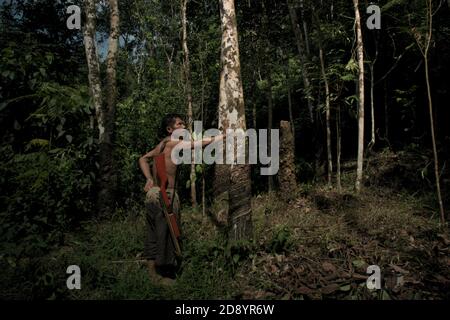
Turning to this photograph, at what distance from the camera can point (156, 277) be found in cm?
419

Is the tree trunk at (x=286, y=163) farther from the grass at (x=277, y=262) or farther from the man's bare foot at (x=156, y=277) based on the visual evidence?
the man's bare foot at (x=156, y=277)

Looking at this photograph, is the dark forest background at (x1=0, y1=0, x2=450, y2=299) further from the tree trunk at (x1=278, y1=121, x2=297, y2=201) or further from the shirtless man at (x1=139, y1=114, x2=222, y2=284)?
the shirtless man at (x1=139, y1=114, x2=222, y2=284)

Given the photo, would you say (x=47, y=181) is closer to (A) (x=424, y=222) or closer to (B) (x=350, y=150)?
(A) (x=424, y=222)

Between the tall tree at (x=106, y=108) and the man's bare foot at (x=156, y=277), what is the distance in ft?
9.90

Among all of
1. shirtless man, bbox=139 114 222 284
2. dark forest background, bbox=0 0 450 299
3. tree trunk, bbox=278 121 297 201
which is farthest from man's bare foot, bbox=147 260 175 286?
tree trunk, bbox=278 121 297 201

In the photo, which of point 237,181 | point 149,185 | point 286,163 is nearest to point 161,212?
point 149,185

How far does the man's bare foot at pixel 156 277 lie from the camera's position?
4.08 m

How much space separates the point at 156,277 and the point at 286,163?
164 inches

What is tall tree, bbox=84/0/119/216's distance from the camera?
6.91m

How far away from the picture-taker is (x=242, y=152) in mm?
4312

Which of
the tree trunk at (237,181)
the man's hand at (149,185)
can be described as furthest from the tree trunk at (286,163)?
the man's hand at (149,185)

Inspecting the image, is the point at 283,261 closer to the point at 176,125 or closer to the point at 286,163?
the point at 176,125

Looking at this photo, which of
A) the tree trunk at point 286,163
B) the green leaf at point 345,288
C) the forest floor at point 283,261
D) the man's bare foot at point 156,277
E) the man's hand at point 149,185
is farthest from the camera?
the tree trunk at point 286,163
